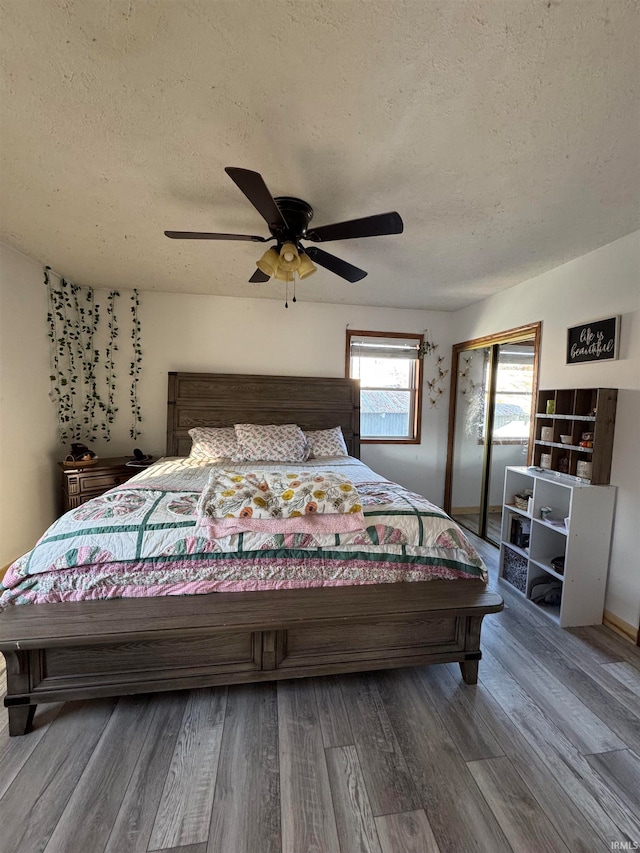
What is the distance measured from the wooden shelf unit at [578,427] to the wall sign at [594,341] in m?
0.23

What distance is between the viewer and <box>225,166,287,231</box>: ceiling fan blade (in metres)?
1.29

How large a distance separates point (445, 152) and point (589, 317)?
169cm

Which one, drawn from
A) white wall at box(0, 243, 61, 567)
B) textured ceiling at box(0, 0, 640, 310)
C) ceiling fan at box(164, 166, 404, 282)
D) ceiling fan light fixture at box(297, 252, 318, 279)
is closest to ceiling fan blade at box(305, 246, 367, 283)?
ceiling fan at box(164, 166, 404, 282)

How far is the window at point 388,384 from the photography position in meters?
4.07

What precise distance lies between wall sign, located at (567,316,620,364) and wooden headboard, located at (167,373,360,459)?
199 centimetres

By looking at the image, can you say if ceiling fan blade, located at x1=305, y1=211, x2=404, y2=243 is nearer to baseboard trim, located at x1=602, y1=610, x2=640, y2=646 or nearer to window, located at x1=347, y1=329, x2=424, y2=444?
window, located at x1=347, y1=329, x2=424, y2=444

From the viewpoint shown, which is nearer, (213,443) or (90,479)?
(90,479)

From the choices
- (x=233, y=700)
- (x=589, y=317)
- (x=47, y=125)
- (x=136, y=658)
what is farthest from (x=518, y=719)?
(x=47, y=125)

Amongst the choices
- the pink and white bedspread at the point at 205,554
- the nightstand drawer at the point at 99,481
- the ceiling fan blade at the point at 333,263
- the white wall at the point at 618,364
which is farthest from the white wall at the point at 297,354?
the ceiling fan blade at the point at 333,263

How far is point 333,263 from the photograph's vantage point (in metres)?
2.16

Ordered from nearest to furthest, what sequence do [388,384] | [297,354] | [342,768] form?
[342,768]
[297,354]
[388,384]

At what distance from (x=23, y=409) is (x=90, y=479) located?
30.0 inches

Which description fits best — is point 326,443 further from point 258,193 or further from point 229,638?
point 258,193

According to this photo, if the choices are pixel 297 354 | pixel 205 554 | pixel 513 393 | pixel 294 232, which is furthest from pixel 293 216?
pixel 513 393
